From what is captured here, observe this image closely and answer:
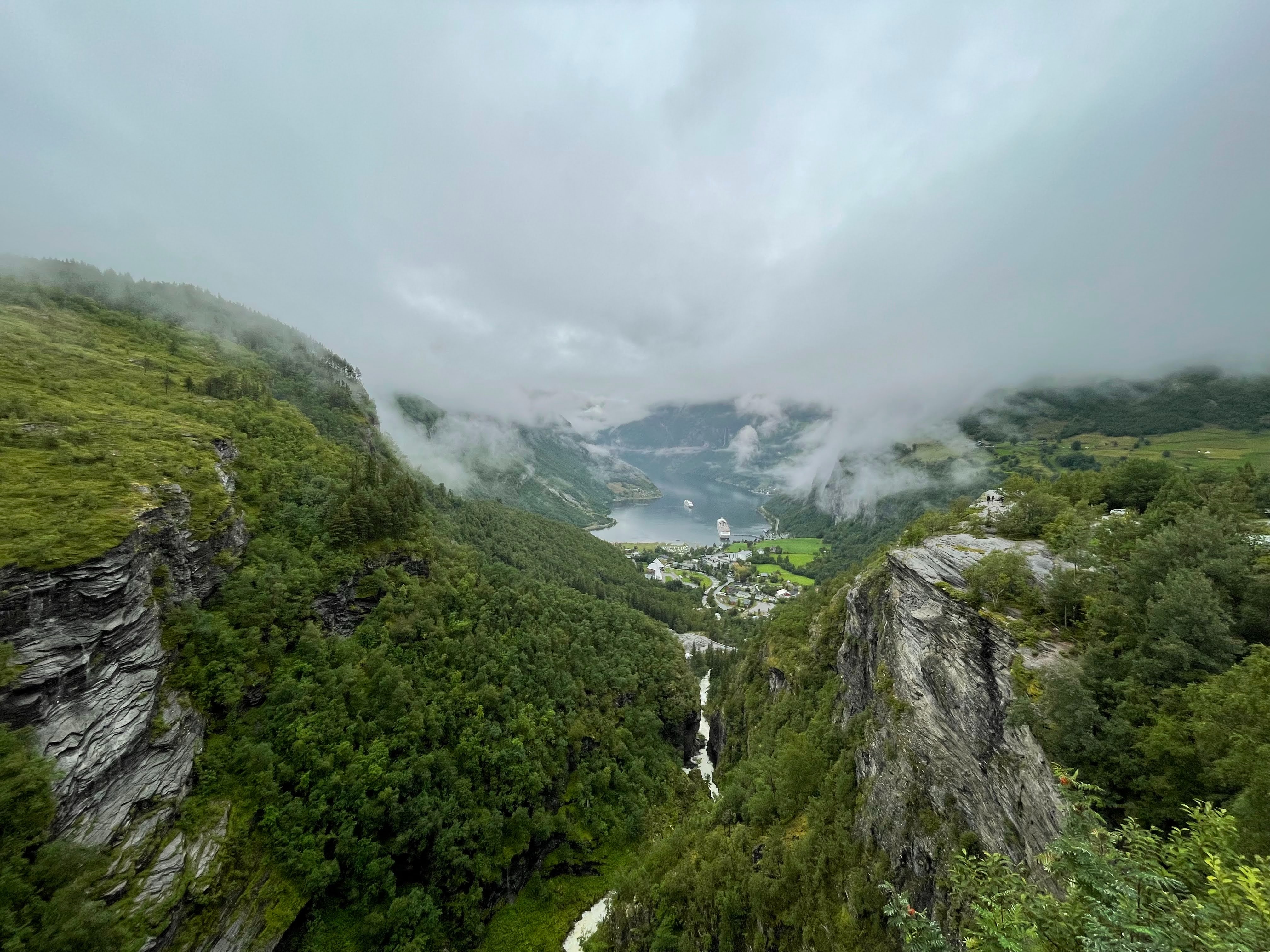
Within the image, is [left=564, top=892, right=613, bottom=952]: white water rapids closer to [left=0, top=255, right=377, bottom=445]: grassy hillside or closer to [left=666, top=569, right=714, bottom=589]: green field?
[left=0, top=255, right=377, bottom=445]: grassy hillside

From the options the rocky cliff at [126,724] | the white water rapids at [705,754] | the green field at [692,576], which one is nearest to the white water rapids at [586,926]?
the white water rapids at [705,754]

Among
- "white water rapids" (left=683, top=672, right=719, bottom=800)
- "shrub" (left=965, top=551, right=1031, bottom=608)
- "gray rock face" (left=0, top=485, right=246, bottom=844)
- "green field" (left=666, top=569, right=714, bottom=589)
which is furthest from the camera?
"green field" (left=666, top=569, right=714, bottom=589)

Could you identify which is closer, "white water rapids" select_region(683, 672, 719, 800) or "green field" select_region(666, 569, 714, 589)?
"white water rapids" select_region(683, 672, 719, 800)

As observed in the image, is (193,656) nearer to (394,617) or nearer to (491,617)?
(394,617)

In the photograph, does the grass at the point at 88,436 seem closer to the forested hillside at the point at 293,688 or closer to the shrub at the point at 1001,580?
the forested hillside at the point at 293,688

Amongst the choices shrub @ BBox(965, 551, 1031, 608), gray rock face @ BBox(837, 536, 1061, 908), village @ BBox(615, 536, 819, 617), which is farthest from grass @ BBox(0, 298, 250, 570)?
village @ BBox(615, 536, 819, 617)

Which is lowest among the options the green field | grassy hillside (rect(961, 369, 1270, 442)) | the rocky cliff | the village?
the green field

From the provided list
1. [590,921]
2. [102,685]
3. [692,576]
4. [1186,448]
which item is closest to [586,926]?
[590,921]

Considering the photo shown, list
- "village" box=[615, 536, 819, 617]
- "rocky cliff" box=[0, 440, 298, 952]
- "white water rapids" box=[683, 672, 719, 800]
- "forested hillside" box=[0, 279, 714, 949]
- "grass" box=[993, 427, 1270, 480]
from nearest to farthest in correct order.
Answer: "rocky cliff" box=[0, 440, 298, 952]
"forested hillside" box=[0, 279, 714, 949]
"white water rapids" box=[683, 672, 719, 800]
"grass" box=[993, 427, 1270, 480]
"village" box=[615, 536, 819, 617]
